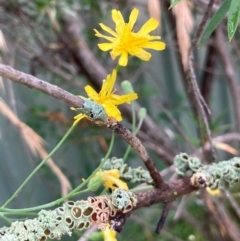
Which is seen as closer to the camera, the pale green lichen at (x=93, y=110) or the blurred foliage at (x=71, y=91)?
the pale green lichen at (x=93, y=110)

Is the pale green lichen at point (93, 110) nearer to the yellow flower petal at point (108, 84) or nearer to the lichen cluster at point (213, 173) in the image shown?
the yellow flower petal at point (108, 84)

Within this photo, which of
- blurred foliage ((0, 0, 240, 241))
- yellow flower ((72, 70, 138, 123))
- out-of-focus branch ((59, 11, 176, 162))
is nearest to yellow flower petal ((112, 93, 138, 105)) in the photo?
yellow flower ((72, 70, 138, 123))

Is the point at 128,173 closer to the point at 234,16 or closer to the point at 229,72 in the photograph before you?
the point at 234,16

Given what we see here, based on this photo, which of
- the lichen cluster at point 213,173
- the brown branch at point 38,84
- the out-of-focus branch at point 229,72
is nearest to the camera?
the brown branch at point 38,84

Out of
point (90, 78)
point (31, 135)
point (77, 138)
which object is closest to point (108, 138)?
point (77, 138)

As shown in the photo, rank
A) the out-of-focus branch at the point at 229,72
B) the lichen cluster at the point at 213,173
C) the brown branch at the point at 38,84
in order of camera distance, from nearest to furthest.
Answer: the brown branch at the point at 38,84
the lichen cluster at the point at 213,173
the out-of-focus branch at the point at 229,72

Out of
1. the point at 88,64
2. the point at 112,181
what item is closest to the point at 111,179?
the point at 112,181

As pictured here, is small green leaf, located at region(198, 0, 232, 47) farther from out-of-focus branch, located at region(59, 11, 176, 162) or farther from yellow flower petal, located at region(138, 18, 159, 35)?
out-of-focus branch, located at region(59, 11, 176, 162)

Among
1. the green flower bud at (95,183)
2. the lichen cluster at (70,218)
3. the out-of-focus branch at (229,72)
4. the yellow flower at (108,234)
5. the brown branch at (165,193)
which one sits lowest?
the yellow flower at (108,234)

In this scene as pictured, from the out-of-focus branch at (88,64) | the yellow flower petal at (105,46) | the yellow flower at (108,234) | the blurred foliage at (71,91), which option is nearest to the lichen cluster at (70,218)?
the yellow flower at (108,234)
